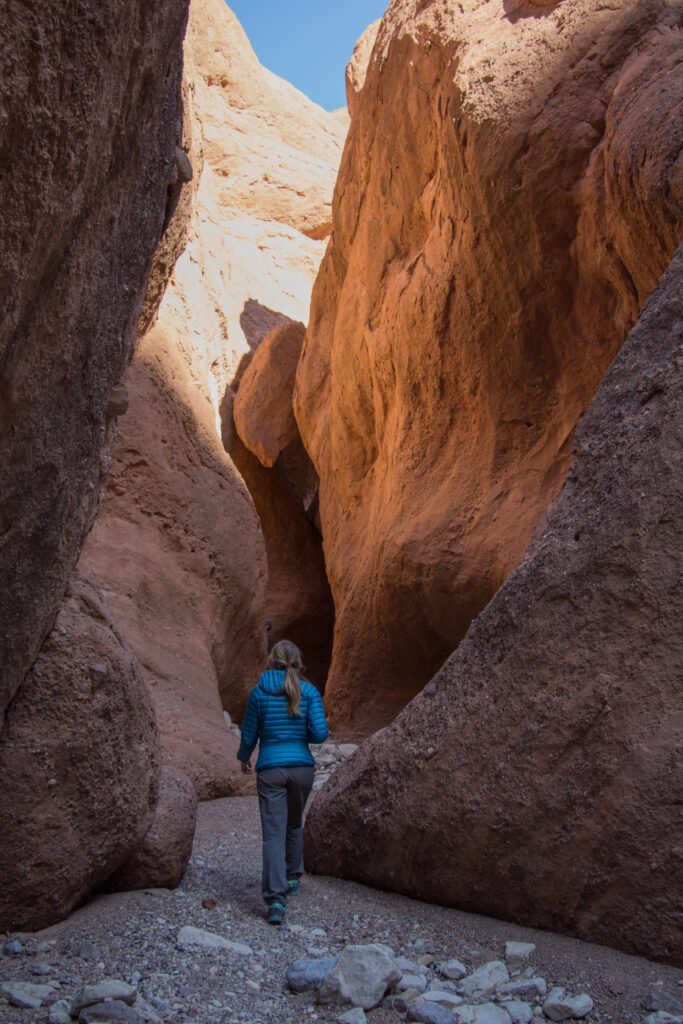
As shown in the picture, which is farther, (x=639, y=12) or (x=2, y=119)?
(x=639, y=12)

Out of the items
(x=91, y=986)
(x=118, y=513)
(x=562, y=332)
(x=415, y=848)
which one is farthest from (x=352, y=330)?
(x=91, y=986)

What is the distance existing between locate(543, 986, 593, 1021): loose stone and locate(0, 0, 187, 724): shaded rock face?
1887 millimetres

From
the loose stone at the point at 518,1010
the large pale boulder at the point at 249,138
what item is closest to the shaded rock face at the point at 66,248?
the loose stone at the point at 518,1010

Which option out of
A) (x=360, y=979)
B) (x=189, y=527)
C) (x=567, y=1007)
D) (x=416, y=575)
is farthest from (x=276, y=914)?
(x=416, y=575)

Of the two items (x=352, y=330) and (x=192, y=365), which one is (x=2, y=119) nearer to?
(x=192, y=365)

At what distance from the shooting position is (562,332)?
24.4 feet

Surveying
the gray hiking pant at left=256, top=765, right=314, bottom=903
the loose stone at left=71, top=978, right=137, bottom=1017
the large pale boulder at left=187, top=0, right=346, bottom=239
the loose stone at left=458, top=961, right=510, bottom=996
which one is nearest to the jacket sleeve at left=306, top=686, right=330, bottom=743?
the gray hiking pant at left=256, top=765, right=314, bottom=903

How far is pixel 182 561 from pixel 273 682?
3.63 meters

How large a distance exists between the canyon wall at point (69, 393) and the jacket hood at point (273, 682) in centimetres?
52

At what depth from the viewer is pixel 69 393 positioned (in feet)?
7.81

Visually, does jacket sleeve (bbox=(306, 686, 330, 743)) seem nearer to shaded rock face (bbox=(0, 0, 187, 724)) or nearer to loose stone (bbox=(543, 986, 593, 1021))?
→ shaded rock face (bbox=(0, 0, 187, 724))

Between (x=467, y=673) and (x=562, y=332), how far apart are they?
4.72m

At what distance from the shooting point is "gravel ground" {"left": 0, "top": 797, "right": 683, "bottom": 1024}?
2.39 metres

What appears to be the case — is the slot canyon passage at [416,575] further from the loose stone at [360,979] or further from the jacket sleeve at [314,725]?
the jacket sleeve at [314,725]
